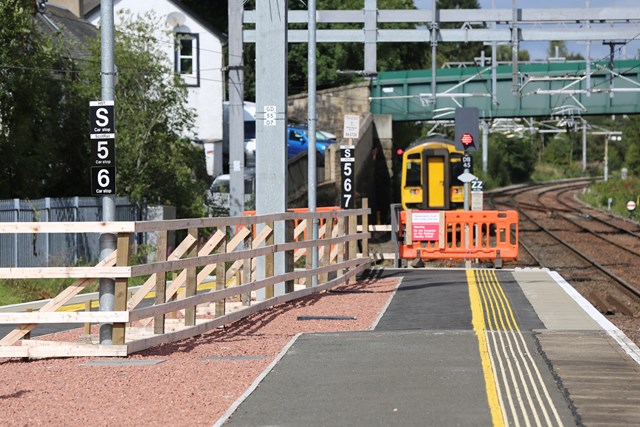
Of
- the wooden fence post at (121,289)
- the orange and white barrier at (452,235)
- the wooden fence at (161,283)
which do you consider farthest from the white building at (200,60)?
the wooden fence post at (121,289)

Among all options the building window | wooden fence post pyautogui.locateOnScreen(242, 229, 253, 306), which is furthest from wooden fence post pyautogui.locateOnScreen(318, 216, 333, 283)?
the building window

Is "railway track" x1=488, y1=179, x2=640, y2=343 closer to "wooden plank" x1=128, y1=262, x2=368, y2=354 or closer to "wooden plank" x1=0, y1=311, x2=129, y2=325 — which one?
"wooden plank" x1=128, y1=262, x2=368, y2=354

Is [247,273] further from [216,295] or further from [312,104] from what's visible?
[312,104]

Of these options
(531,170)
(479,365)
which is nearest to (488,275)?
(479,365)

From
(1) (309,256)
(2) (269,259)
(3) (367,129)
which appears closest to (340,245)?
(1) (309,256)

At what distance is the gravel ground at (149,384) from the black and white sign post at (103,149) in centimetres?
189

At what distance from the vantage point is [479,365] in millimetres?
10336

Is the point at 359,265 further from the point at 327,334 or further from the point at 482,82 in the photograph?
the point at 482,82

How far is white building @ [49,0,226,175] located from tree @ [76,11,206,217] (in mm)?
11853

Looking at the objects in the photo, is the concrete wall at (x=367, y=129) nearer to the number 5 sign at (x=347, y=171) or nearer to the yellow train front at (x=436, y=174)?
the yellow train front at (x=436, y=174)

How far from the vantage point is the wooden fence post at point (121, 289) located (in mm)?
11734

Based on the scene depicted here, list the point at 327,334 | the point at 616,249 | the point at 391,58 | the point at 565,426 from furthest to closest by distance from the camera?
the point at 391,58 < the point at 616,249 < the point at 327,334 < the point at 565,426

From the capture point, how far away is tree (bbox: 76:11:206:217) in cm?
3250

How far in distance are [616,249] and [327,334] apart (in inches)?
1016
